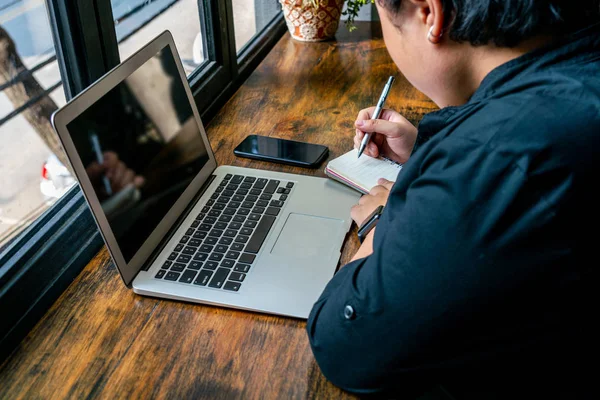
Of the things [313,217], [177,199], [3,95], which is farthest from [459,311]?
[3,95]

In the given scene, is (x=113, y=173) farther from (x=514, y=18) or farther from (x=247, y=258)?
(x=514, y=18)

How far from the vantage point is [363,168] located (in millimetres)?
1155

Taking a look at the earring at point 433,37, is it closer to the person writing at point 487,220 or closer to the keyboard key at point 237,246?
the person writing at point 487,220

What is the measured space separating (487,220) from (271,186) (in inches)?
24.5

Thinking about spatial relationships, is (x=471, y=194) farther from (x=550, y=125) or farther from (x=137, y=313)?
(x=137, y=313)

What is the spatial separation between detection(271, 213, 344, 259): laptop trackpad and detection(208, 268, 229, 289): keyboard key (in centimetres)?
9

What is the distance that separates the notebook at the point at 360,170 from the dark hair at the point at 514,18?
48 cm

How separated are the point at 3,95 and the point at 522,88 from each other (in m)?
0.79

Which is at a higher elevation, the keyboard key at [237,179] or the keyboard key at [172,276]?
the keyboard key at [172,276]

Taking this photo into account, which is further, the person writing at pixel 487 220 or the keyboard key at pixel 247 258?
the keyboard key at pixel 247 258

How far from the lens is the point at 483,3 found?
60 cm

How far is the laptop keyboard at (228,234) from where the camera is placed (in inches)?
35.1

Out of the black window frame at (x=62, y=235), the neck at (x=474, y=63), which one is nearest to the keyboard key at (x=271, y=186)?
the black window frame at (x=62, y=235)

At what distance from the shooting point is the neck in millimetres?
649
